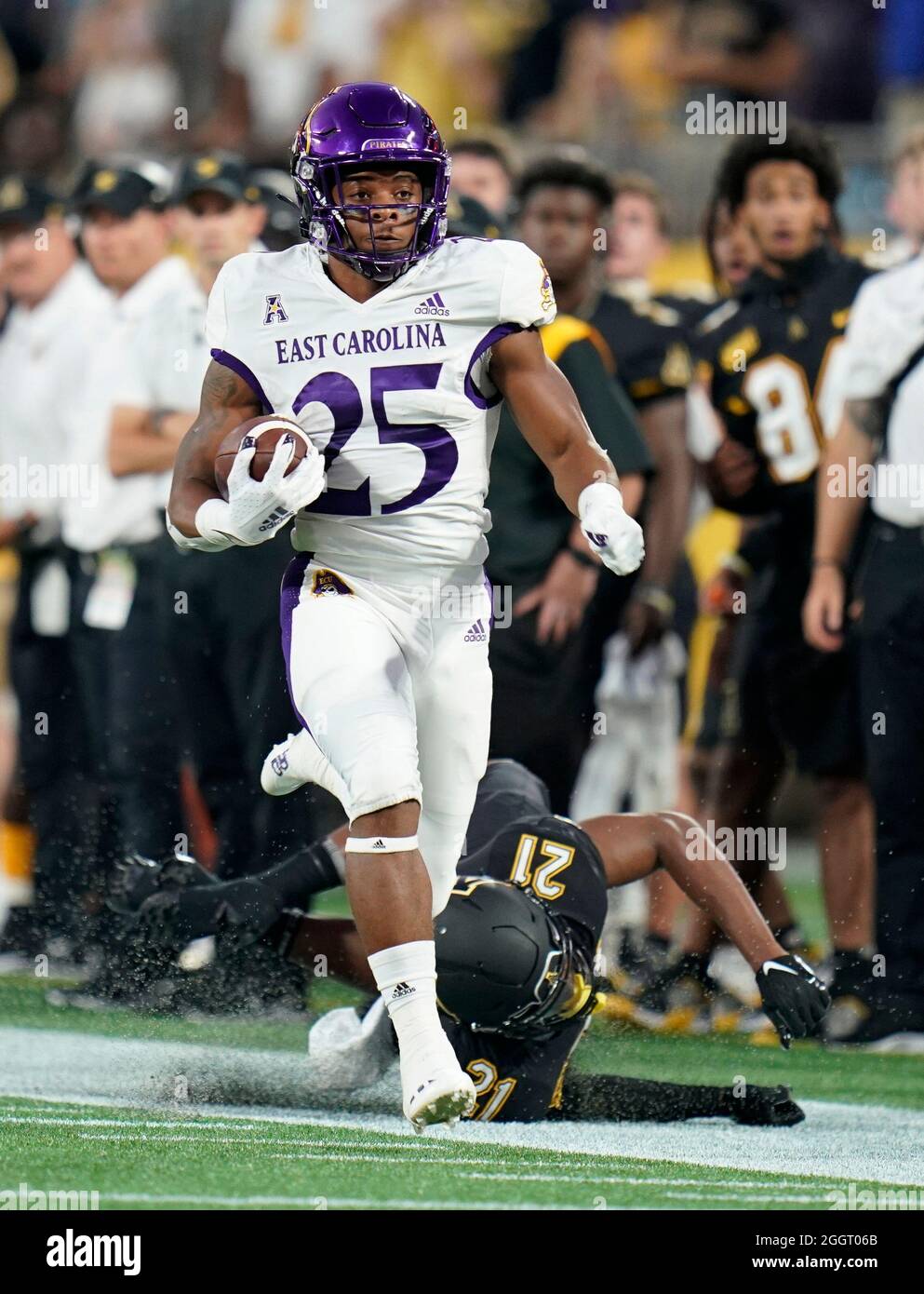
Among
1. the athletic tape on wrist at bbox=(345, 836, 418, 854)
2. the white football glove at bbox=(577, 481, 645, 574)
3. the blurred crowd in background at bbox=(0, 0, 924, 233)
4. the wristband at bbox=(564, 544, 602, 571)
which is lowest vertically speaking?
the athletic tape on wrist at bbox=(345, 836, 418, 854)

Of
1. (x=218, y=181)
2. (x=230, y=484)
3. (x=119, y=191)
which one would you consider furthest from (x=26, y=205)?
(x=230, y=484)

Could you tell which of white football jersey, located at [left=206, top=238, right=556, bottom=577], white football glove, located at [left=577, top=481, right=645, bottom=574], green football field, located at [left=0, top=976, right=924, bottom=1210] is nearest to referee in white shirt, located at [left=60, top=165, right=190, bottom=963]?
green football field, located at [left=0, top=976, right=924, bottom=1210]

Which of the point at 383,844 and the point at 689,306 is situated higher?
the point at 689,306

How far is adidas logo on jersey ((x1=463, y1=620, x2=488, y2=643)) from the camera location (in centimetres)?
411

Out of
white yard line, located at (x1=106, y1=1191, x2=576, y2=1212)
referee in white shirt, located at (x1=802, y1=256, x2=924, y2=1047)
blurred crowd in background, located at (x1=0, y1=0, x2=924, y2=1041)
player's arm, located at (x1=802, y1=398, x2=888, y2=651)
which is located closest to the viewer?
white yard line, located at (x1=106, y1=1191, x2=576, y2=1212)

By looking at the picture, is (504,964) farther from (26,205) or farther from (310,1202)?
(26,205)

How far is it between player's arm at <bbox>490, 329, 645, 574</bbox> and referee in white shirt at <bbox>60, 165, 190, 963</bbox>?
2.09 metres

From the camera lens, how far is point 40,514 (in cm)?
668

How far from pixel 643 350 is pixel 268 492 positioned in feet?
8.78

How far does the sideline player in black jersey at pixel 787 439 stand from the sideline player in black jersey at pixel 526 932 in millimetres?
1215

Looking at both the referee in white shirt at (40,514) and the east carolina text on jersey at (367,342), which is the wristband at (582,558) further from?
the east carolina text on jersey at (367,342)

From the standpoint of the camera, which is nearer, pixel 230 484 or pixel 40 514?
pixel 230 484

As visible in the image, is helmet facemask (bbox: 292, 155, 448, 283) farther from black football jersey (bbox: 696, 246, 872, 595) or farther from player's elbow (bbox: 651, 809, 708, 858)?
black football jersey (bbox: 696, 246, 872, 595)

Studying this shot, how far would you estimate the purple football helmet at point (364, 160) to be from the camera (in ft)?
12.9
